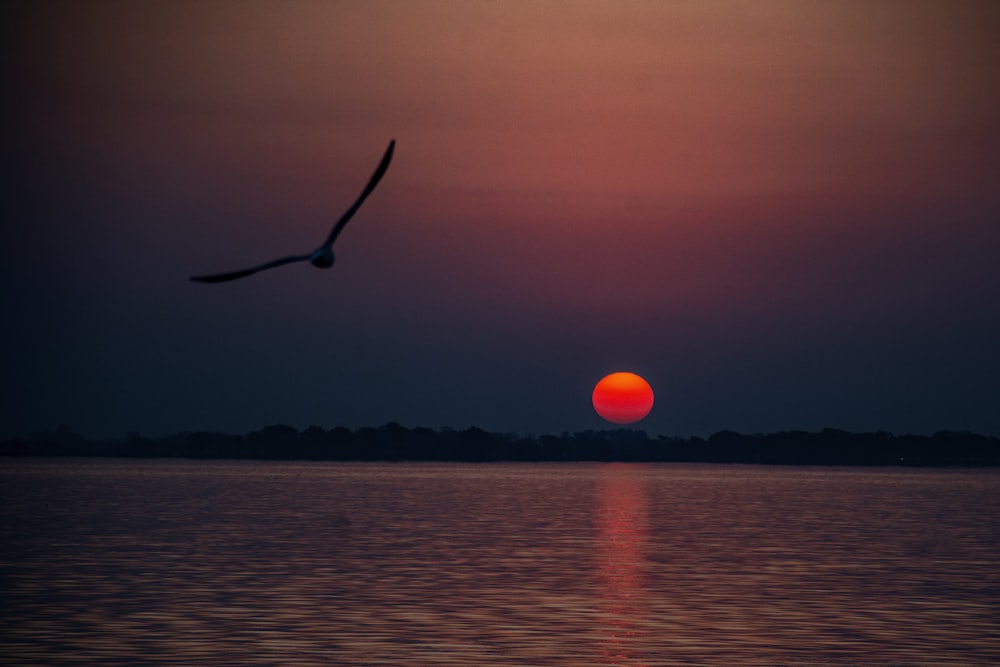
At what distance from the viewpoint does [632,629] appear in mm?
43656

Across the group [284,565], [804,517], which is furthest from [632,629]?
[804,517]

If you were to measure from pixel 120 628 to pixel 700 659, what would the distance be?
16.4 meters

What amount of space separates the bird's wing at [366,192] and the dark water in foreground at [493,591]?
13300mm

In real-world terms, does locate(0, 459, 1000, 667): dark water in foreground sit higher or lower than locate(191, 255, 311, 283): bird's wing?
lower

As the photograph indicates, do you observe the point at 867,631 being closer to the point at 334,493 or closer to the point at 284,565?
the point at 284,565

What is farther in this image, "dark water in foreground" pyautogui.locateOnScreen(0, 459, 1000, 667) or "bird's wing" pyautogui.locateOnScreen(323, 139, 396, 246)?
"dark water in foreground" pyautogui.locateOnScreen(0, 459, 1000, 667)

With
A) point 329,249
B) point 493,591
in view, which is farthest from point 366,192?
point 493,591

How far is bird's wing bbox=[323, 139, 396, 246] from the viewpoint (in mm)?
28297

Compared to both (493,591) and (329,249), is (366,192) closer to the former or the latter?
(329,249)

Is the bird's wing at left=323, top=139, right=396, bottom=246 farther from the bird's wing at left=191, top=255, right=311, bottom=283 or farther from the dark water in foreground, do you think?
the dark water in foreground

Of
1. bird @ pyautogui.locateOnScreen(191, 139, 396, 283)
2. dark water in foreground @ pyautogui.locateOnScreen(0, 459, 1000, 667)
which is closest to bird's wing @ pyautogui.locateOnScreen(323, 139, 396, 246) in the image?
bird @ pyautogui.locateOnScreen(191, 139, 396, 283)

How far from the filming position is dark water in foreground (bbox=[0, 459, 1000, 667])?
39719 millimetres

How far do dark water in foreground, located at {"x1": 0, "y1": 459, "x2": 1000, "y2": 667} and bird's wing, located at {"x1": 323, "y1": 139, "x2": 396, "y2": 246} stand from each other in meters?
13.3

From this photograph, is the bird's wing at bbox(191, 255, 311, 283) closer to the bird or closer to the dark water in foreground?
the bird
